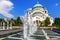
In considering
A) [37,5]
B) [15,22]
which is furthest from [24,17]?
[37,5]

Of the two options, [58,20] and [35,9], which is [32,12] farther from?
[58,20]

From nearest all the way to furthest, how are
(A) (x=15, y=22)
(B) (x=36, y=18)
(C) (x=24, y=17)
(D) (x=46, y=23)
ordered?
(C) (x=24, y=17) → (A) (x=15, y=22) → (D) (x=46, y=23) → (B) (x=36, y=18)

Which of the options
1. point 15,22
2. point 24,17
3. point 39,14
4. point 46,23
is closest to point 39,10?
point 39,14

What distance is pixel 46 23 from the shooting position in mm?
83062

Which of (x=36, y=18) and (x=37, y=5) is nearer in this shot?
(x=36, y=18)

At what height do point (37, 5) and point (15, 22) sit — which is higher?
point (37, 5)

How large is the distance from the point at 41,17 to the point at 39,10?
4433 mm

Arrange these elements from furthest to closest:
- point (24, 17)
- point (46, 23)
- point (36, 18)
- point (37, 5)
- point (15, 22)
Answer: point (37, 5) → point (36, 18) → point (46, 23) → point (15, 22) → point (24, 17)

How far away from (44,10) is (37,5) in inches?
215

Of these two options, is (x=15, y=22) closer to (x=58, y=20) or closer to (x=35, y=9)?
(x=58, y=20)

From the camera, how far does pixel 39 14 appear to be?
99.1 meters

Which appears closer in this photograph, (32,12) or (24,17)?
(24,17)

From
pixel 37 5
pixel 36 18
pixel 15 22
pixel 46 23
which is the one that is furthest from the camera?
pixel 37 5

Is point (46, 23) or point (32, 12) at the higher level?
point (32, 12)
